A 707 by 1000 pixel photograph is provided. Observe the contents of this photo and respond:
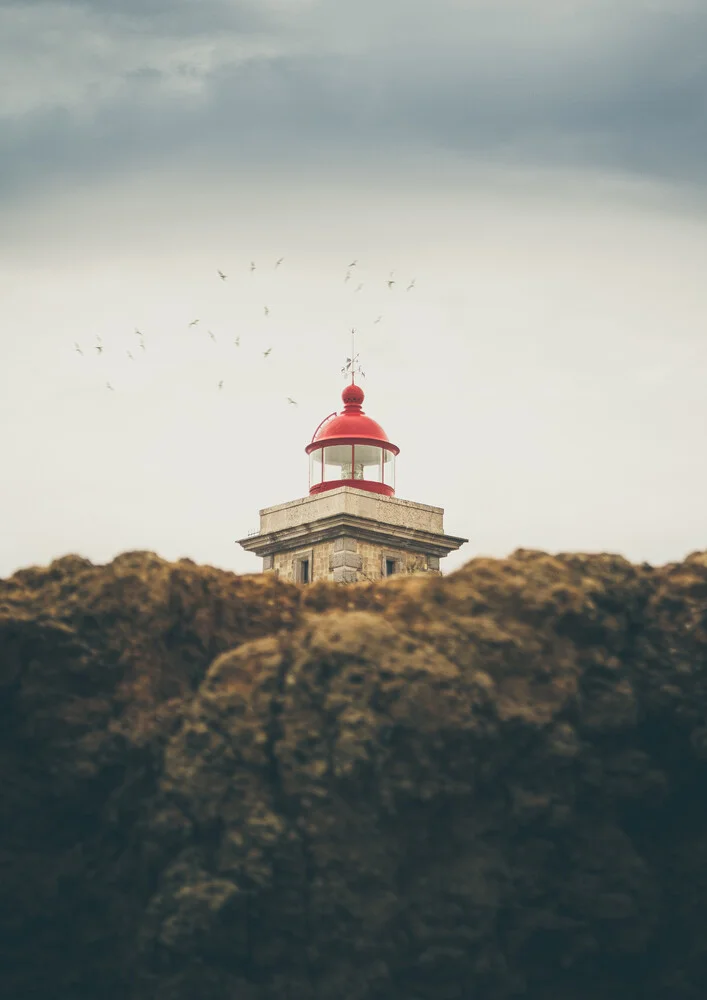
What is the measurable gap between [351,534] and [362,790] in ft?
77.5

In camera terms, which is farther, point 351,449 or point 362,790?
point 351,449

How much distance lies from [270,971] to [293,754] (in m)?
2.78

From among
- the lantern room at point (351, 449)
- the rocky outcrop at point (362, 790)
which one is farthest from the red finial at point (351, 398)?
the rocky outcrop at point (362, 790)

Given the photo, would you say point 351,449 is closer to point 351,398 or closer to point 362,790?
point 351,398

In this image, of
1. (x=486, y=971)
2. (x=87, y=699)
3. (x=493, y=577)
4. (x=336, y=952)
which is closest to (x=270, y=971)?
(x=336, y=952)

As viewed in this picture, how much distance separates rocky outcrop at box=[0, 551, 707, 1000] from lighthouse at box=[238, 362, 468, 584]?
834 inches

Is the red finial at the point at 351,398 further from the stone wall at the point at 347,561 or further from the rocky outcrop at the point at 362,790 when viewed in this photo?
the rocky outcrop at the point at 362,790

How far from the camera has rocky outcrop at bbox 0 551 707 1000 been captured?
24375 mm

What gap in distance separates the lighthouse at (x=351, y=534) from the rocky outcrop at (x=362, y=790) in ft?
69.5

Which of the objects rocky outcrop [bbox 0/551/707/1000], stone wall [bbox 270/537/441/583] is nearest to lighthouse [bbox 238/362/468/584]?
stone wall [bbox 270/537/441/583]

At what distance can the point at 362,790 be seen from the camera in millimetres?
24531

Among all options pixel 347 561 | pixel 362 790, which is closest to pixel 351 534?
pixel 347 561

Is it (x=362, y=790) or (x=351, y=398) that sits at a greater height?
(x=351, y=398)

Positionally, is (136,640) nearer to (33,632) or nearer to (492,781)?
(33,632)
